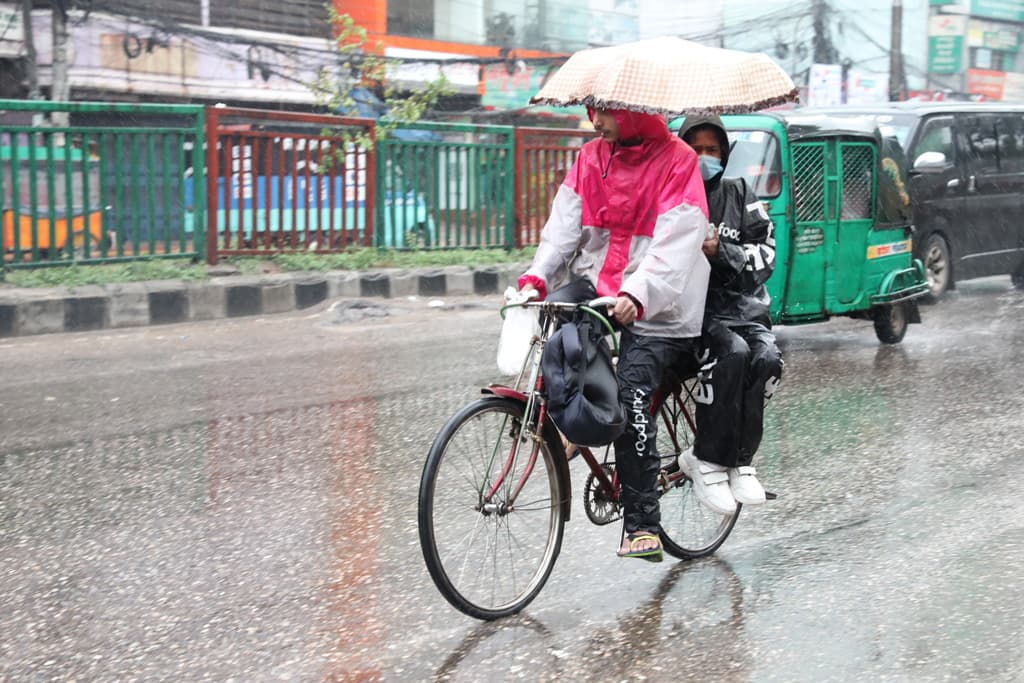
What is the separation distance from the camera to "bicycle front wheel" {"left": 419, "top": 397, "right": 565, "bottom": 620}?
336 cm

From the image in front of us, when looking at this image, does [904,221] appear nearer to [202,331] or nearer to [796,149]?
[796,149]

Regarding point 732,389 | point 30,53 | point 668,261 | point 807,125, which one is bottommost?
point 732,389

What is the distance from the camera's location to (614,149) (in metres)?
3.76

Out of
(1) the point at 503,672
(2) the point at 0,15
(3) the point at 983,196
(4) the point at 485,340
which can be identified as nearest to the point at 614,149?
(1) the point at 503,672

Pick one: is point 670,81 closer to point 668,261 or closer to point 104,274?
point 668,261

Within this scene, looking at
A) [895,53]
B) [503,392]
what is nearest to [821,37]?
[895,53]

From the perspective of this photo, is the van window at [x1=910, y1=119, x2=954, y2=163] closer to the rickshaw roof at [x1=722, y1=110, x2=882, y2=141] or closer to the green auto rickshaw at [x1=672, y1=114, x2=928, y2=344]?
the green auto rickshaw at [x1=672, y1=114, x2=928, y2=344]

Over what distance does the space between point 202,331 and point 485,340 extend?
7.50ft

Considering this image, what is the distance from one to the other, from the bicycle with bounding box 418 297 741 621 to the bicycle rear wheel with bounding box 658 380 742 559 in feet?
0.76

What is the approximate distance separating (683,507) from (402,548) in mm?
1012

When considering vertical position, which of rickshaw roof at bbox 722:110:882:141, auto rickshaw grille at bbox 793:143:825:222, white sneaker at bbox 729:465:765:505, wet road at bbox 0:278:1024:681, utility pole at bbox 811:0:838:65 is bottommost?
wet road at bbox 0:278:1024:681

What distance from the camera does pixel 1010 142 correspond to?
12.1 m

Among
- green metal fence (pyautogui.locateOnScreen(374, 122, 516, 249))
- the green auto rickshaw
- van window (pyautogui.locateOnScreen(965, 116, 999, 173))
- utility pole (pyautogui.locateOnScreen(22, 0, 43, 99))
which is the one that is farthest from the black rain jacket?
utility pole (pyautogui.locateOnScreen(22, 0, 43, 99))

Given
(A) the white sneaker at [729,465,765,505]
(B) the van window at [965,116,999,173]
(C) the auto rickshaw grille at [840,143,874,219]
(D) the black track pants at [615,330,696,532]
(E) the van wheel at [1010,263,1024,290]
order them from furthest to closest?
(E) the van wheel at [1010,263,1024,290]
(B) the van window at [965,116,999,173]
(C) the auto rickshaw grille at [840,143,874,219]
(A) the white sneaker at [729,465,765,505]
(D) the black track pants at [615,330,696,532]
